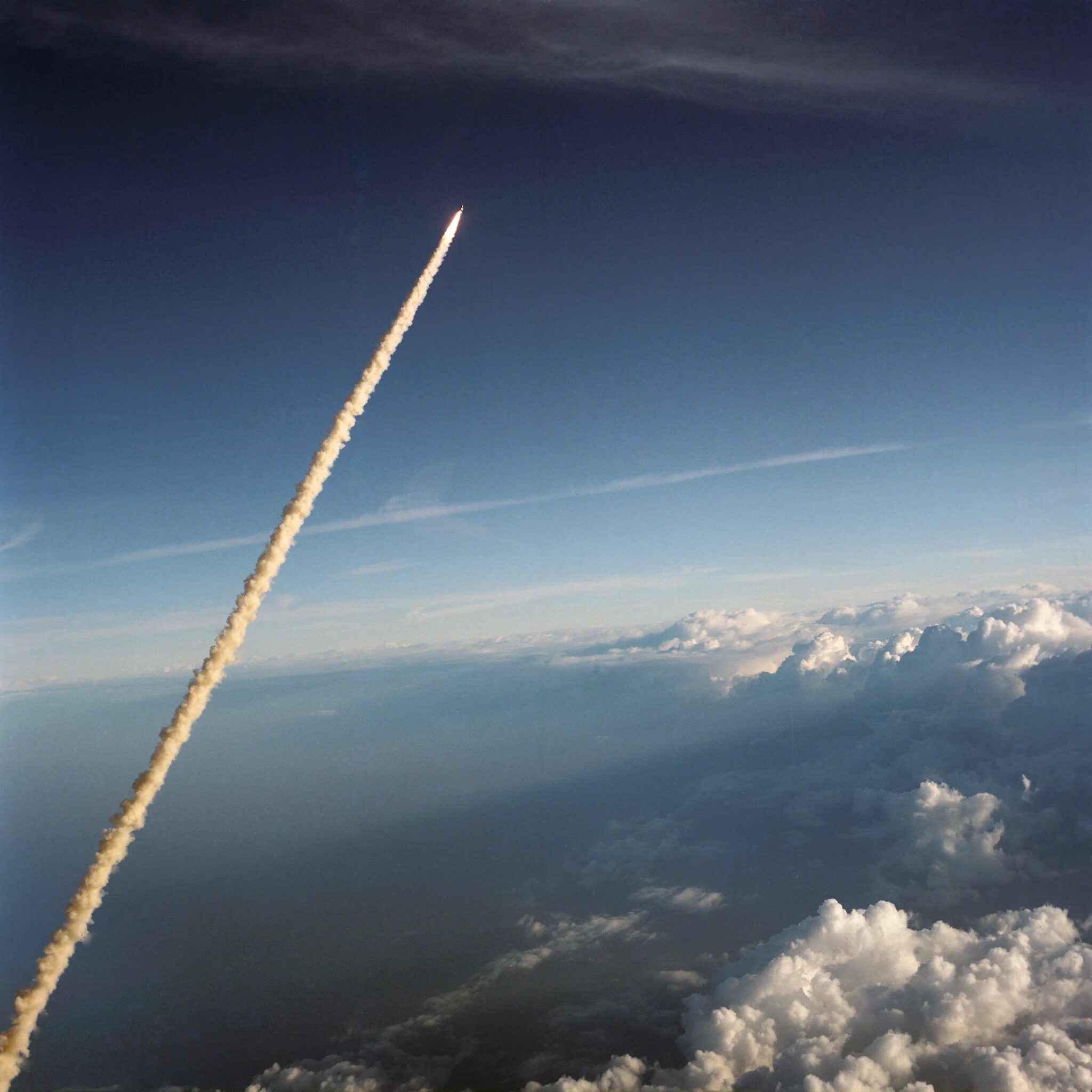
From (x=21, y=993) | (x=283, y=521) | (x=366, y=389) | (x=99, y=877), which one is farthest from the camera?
(x=366, y=389)

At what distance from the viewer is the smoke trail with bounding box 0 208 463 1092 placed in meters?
33.7

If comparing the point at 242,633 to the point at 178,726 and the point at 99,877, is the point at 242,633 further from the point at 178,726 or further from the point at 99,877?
the point at 99,877

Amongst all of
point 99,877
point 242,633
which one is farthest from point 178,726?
point 99,877

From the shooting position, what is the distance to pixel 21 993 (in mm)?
33281

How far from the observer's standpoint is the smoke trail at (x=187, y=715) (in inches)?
1328

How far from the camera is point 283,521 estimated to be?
1734 inches

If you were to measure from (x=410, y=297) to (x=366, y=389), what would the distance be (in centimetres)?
931

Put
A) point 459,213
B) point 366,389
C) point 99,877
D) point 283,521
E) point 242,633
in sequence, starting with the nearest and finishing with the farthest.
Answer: point 99,877 → point 242,633 → point 283,521 → point 366,389 → point 459,213

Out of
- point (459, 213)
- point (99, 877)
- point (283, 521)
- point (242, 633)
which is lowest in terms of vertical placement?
point (99, 877)

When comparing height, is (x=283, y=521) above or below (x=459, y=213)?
below

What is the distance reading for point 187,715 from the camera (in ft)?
127

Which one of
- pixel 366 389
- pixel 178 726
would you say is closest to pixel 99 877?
pixel 178 726

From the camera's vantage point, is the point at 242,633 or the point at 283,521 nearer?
the point at 242,633

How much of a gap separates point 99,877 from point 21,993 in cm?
609
